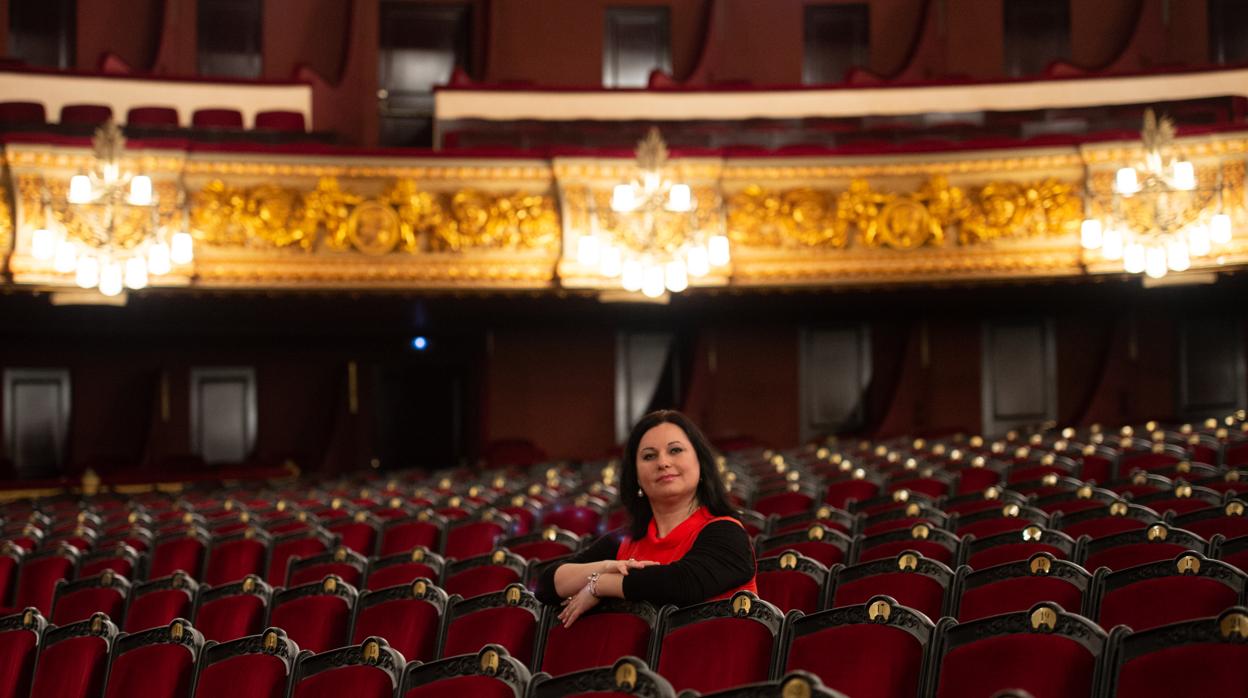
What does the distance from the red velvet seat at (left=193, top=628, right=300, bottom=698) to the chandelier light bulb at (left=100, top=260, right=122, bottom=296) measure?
690 cm

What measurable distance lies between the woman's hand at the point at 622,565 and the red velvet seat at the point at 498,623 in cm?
49

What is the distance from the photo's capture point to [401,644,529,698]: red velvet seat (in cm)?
244

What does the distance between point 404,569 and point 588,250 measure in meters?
6.64

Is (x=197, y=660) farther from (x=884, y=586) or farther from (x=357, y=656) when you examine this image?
(x=884, y=586)

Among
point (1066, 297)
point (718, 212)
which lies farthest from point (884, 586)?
point (1066, 297)

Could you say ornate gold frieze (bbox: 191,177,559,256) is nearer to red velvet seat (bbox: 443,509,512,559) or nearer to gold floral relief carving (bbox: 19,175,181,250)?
gold floral relief carving (bbox: 19,175,181,250)

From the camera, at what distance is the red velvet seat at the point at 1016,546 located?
3.89 metres

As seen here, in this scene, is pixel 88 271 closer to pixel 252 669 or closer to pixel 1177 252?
pixel 252 669

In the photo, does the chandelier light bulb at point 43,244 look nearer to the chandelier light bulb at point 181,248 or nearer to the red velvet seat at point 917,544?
the chandelier light bulb at point 181,248

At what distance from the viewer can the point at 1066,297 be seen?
42.7 ft

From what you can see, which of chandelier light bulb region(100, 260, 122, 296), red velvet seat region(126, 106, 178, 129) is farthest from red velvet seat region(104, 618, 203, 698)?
red velvet seat region(126, 106, 178, 129)

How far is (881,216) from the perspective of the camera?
37.8 feet

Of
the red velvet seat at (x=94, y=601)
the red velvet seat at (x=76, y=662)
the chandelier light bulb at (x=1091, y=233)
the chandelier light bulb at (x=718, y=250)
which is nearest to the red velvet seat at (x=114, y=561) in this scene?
the red velvet seat at (x=94, y=601)

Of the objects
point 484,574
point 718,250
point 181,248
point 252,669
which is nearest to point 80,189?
point 181,248
